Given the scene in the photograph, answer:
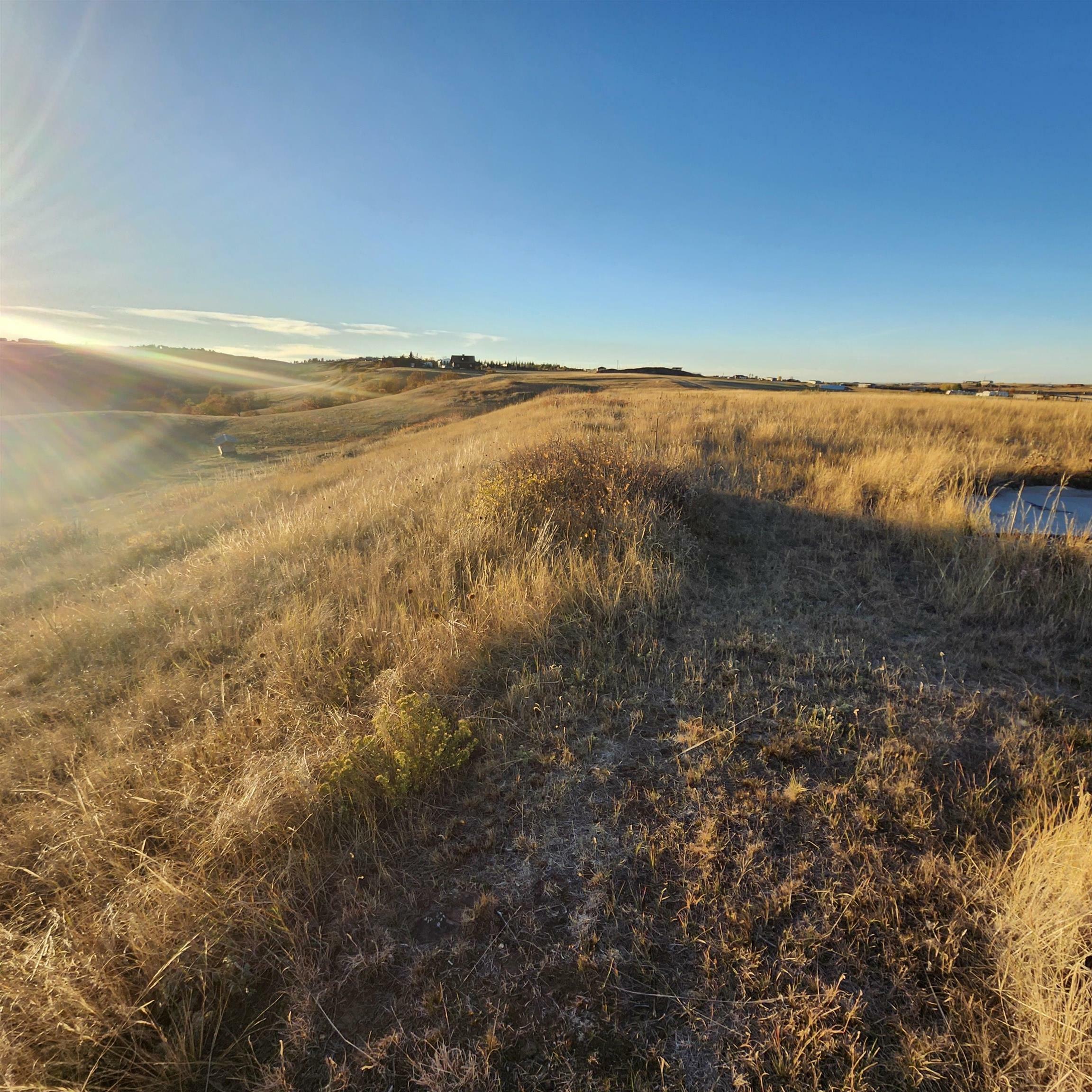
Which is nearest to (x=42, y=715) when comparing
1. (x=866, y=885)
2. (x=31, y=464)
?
(x=866, y=885)

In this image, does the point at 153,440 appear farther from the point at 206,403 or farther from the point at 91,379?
the point at 91,379

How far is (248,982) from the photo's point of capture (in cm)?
173

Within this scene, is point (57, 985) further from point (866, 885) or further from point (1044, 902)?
point (1044, 902)

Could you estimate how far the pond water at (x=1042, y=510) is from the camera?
4543mm

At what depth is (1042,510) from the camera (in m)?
5.00

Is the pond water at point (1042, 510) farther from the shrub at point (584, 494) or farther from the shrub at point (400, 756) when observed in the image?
the shrub at point (400, 756)

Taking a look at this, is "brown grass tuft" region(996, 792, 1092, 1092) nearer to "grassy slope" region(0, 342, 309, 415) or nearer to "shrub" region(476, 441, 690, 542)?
"shrub" region(476, 441, 690, 542)

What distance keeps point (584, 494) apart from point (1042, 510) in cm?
467

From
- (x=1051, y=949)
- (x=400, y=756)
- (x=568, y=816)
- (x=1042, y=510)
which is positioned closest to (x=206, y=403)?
(x=400, y=756)

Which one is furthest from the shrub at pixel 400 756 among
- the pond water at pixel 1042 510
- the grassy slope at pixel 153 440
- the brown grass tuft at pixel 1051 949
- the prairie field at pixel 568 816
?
the grassy slope at pixel 153 440

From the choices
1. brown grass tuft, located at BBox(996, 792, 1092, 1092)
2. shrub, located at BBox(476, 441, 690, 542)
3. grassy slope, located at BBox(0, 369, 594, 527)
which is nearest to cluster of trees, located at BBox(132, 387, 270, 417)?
grassy slope, located at BBox(0, 369, 594, 527)

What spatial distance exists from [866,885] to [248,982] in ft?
7.50

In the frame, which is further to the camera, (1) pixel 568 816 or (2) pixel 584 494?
(2) pixel 584 494

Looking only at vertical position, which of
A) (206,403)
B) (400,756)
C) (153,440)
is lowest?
(400,756)
